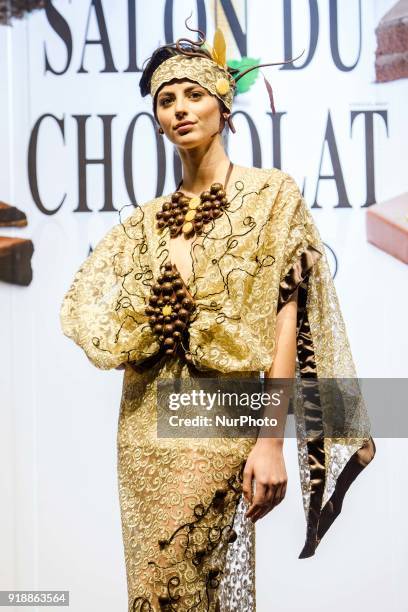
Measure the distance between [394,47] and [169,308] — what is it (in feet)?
3.99

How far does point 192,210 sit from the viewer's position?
2.59 m

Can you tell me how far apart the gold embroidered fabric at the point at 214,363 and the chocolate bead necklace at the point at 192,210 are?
2 centimetres

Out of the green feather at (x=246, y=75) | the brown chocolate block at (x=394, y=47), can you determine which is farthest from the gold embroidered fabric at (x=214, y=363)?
the brown chocolate block at (x=394, y=47)

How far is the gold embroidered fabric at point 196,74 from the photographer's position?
2.57 meters

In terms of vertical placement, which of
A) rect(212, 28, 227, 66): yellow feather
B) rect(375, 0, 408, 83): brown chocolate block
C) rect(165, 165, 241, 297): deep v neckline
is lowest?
rect(165, 165, 241, 297): deep v neckline

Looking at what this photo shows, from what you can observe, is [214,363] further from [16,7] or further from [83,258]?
[16,7]

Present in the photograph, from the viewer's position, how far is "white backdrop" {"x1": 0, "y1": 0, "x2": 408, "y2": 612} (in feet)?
10.9

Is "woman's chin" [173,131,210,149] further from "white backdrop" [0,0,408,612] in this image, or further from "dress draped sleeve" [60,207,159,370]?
"white backdrop" [0,0,408,612]

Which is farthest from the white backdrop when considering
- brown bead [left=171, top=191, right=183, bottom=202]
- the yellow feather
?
brown bead [left=171, top=191, right=183, bottom=202]

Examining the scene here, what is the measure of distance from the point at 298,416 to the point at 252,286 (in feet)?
1.11

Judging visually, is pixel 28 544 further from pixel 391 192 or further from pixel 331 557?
pixel 391 192

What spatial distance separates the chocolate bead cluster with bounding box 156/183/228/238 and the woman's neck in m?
0.03

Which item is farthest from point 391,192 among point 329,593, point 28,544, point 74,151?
point 28,544

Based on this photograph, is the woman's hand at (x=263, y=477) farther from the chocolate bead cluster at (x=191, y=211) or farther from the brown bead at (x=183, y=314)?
the chocolate bead cluster at (x=191, y=211)
